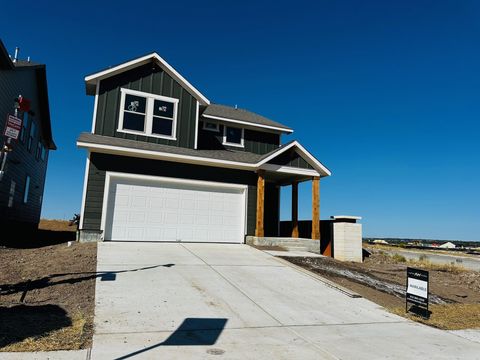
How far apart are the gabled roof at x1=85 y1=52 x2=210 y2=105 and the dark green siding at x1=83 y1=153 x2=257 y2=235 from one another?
3204 millimetres

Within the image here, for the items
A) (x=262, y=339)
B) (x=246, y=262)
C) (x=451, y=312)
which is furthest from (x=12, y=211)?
(x=451, y=312)

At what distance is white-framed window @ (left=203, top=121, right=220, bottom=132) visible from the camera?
17.4 meters

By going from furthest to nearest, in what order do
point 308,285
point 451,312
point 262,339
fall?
point 308,285 → point 451,312 → point 262,339

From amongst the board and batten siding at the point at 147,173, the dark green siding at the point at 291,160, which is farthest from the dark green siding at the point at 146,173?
the dark green siding at the point at 291,160

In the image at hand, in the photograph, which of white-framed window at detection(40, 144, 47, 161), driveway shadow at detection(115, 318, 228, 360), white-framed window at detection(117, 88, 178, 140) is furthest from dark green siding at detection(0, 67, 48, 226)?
driveway shadow at detection(115, 318, 228, 360)

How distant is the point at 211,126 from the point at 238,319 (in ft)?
41.0

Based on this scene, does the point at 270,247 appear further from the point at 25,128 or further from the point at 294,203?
the point at 25,128

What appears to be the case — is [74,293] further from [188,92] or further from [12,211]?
[12,211]

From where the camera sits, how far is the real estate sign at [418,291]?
25.1 feet

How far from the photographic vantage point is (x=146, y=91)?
15070mm

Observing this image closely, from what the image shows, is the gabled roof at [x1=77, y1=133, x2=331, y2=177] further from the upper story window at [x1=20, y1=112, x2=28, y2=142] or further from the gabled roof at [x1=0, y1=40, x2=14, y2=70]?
the upper story window at [x1=20, y1=112, x2=28, y2=142]

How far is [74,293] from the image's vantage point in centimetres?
684

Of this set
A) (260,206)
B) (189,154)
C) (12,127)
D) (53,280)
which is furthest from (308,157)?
(12,127)

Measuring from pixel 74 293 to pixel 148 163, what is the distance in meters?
7.48
